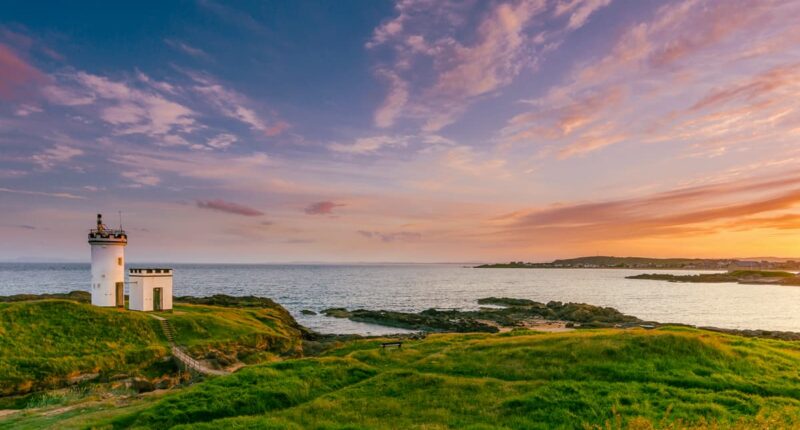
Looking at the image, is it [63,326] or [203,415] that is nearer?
[203,415]

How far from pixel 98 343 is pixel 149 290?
481 inches

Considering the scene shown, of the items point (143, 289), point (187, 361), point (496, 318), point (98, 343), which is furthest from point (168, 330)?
point (496, 318)

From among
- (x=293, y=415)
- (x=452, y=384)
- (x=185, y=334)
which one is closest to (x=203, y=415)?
(x=293, y=415)

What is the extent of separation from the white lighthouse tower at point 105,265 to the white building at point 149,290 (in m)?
1.24

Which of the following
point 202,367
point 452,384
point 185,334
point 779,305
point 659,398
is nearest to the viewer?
point 659,398

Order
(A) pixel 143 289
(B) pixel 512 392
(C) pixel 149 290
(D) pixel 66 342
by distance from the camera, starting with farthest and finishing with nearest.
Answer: (C) pixel 149 290, (A) pixel 143 289, (D) pixel 66 342, (B) pixel 512 392

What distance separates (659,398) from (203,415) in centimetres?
1882

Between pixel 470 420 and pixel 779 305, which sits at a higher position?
pixel 470 420

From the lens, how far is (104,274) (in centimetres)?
4653

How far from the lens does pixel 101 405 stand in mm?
22781

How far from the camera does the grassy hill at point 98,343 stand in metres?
31.6

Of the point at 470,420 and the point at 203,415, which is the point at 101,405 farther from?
the point at 470,420

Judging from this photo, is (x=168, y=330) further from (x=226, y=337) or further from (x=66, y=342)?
(x=66, y=342)

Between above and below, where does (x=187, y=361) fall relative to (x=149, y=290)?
below
